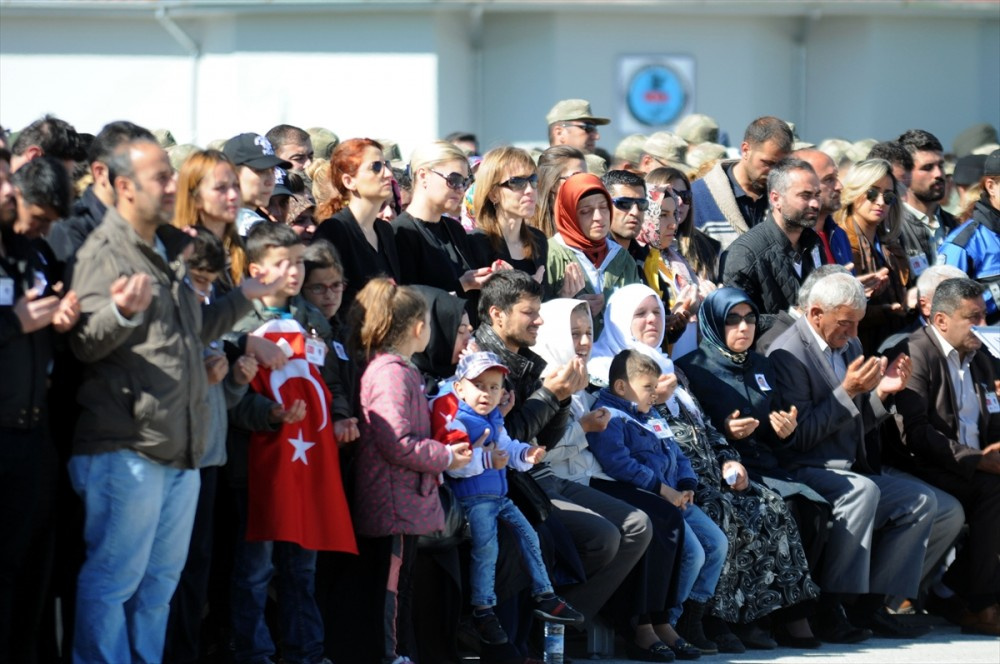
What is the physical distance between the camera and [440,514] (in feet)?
22.3

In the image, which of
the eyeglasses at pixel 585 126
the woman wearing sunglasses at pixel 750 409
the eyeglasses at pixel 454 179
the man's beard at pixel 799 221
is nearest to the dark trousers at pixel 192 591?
the eyeglasses at pixel 454 179

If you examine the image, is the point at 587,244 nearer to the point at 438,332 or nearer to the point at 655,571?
the point at 438,332

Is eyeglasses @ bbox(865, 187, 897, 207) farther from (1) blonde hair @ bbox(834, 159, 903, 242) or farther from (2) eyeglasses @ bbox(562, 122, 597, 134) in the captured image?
(2) eyeglasses @ bbox(562, 122, 597, 134)

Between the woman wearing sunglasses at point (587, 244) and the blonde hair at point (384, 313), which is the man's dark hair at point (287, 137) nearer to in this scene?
the woman wearing sunglasses at point (587, 244)

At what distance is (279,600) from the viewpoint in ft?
21.7

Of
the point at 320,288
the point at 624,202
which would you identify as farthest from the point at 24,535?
the point at 624,202

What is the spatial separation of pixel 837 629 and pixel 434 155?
320 centimetres

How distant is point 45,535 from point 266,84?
11.4m

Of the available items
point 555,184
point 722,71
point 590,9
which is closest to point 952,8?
point 722,71

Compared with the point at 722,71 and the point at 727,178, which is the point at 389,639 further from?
the point at 722,71

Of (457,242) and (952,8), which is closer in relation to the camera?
(457,242)

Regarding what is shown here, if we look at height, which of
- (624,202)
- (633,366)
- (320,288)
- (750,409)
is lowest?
(750,409)

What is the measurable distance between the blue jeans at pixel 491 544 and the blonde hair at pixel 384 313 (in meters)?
0.76

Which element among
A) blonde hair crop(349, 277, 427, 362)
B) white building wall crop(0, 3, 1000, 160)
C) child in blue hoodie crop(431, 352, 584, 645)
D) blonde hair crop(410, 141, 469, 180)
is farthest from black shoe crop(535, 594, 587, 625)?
white building wall crop(0, 3, 1000, 160)
